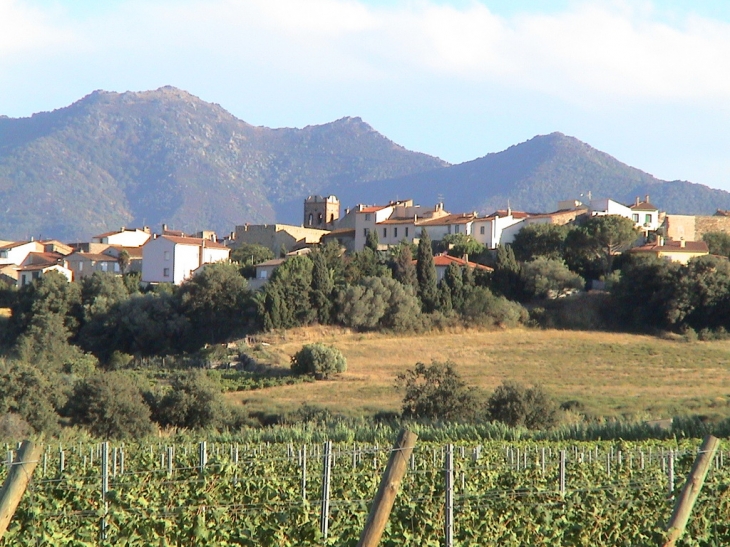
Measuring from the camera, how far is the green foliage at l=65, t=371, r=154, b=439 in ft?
90.4

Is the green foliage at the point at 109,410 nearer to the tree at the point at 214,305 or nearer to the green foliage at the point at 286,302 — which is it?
the green foliage at the point at 286,302

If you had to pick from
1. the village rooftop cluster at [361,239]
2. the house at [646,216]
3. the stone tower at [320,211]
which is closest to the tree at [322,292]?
the village rooftop cluster at [361,239]

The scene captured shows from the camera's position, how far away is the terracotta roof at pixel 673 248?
168 ft

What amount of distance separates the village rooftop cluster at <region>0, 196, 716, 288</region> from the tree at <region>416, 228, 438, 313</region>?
2.63m

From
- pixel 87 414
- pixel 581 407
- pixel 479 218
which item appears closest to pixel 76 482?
pixel 87 414

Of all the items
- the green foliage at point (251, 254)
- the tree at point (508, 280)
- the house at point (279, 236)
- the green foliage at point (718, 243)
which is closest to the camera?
the tree at point (508, 280)

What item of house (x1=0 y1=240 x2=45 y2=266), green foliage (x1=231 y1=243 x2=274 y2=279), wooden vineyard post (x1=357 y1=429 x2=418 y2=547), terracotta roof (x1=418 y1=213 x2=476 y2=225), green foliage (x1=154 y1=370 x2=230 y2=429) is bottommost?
green foliage (x1=154 y1=370 x2=230 y2=429)

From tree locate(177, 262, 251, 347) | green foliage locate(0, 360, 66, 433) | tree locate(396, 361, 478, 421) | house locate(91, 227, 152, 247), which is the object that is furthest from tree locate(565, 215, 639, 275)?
house locate(91, 227, 152, 247)

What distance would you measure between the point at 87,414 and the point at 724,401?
1898 centimetres

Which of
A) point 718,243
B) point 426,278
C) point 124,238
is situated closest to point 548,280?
point 426,278

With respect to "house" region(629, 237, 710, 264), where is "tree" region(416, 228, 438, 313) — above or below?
below

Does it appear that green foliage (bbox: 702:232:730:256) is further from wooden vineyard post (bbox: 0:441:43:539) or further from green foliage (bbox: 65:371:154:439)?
wooden vineyard post (bbox: 0:441:43:539)

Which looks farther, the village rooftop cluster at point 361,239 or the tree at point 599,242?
the village rooftop cluster at point 361,239

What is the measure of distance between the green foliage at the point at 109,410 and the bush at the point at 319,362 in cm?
1014
